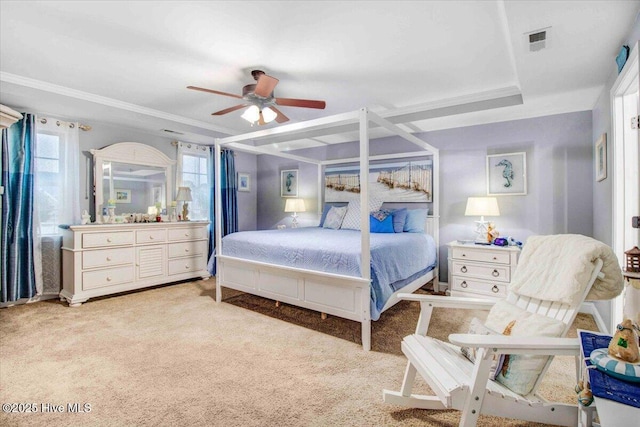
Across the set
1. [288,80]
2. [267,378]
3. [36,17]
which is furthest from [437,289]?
[36,17]

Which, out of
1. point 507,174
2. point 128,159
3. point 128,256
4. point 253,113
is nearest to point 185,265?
point 128,256

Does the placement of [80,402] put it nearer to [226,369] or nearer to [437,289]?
[226,369]

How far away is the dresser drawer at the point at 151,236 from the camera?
4133 mm

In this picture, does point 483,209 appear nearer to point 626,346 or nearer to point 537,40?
point 537,40

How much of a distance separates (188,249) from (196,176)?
1.30m

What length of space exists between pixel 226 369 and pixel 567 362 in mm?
2438

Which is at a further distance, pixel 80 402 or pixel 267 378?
pixel 267 378

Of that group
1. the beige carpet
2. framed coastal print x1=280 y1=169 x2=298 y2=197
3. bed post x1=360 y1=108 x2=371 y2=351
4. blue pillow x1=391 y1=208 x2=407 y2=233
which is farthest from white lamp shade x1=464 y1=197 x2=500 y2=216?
framed coastal print x1=280 y1=169 x2=298 y2=197

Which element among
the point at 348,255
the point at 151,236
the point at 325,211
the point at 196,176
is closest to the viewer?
the point at 348,255

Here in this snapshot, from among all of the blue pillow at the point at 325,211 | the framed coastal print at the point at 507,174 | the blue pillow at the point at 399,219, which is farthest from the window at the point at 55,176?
the framed coastal print at the point at 507,174

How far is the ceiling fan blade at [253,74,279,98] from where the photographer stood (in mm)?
2561

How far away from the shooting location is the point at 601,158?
280 centimetres

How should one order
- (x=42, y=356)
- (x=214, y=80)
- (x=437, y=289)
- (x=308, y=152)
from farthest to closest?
(x=308, y=152) < (x=437, y=289) < (x=214, y=80) < (x=42, y=356)

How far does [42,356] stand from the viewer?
2.36m
